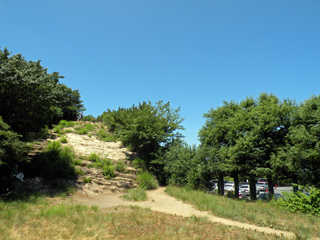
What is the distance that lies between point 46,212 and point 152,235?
4.61 meters

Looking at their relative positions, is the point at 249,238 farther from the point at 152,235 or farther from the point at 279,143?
the point at 279,143

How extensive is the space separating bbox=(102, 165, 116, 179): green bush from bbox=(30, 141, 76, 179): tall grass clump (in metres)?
3.09

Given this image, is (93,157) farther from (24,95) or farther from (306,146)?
(306,146)

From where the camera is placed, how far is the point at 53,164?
51.0 ft

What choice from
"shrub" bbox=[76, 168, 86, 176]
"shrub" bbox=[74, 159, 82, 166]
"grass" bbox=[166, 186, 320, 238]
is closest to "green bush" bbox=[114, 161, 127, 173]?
"shrub" bbox=[74, 159, 82, 166]

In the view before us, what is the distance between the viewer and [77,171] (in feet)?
56.5

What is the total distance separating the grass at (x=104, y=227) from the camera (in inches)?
264

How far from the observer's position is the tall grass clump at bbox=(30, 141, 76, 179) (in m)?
14.9

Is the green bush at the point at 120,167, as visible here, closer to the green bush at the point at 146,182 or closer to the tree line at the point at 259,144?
the green bush at the point at 146,182

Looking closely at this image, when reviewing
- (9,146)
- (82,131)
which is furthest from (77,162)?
(82,131)

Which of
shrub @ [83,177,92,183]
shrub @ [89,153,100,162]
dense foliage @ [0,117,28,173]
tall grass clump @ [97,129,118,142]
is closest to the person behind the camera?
dense foliage @ [0,117,28,173]

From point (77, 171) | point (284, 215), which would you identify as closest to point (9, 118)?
point (77, 171)

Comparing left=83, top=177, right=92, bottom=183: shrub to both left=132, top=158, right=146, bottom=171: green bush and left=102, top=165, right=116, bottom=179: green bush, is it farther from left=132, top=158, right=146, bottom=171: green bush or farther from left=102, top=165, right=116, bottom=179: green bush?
left=132, top=158, right=146, bottom=171: green bush

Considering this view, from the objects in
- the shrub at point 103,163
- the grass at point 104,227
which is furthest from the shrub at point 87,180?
the grass at point 104,227
